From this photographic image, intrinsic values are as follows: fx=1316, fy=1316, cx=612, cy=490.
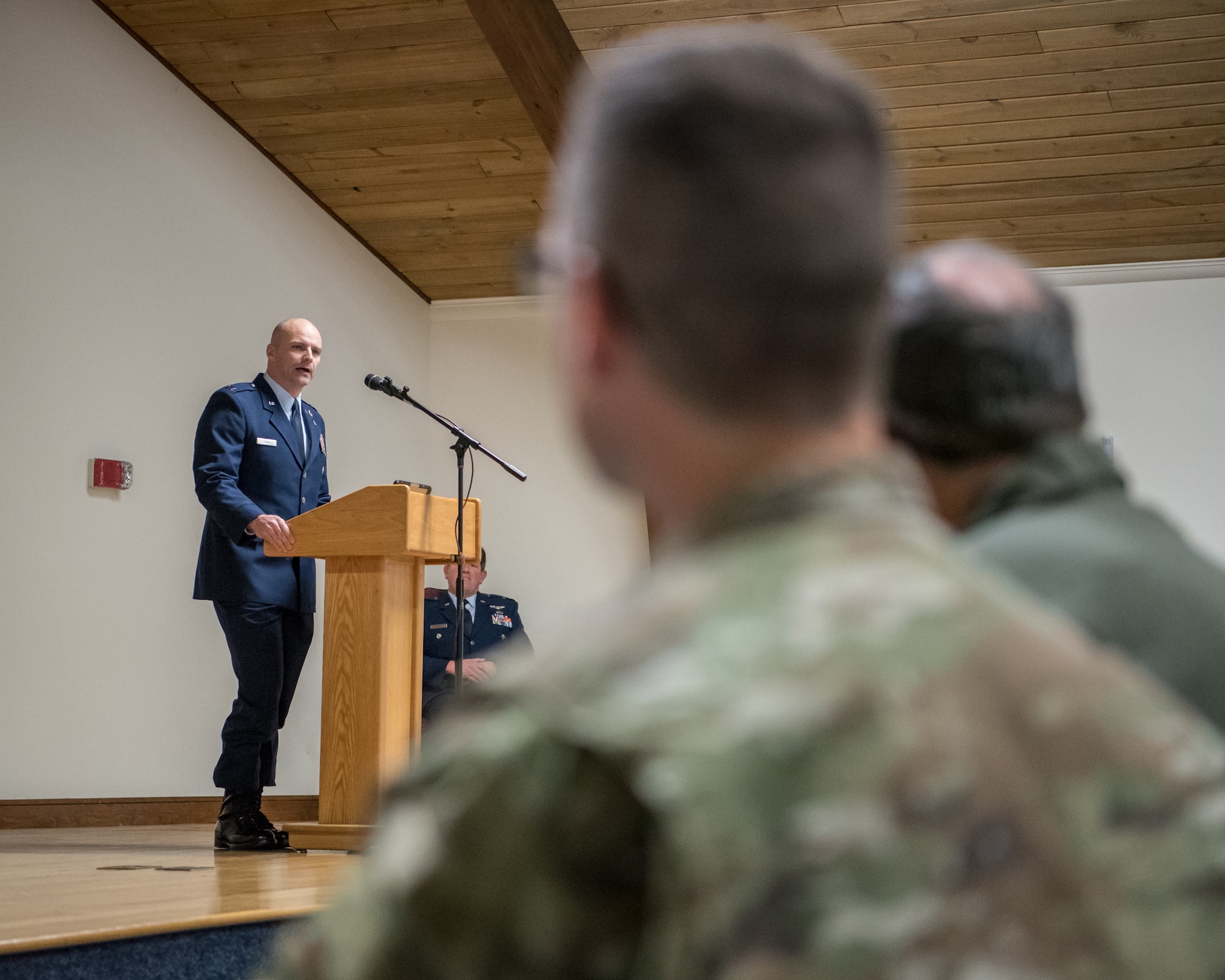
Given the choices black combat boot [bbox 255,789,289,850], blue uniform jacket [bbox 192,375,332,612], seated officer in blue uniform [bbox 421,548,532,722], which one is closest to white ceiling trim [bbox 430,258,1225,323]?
seated officer in blue uniform [bbox 421,548,532,722]

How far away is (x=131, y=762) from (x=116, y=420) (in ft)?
3.86

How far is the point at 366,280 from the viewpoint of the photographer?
6.20 metres

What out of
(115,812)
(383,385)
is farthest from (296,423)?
(115,812)

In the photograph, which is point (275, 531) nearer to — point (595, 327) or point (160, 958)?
point (160, 958)

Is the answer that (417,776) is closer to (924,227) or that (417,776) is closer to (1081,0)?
(1081,0)

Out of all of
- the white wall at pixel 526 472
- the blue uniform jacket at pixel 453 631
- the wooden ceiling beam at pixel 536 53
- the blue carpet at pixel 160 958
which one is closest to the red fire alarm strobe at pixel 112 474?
the blue uniform jacket at pixel 453 631

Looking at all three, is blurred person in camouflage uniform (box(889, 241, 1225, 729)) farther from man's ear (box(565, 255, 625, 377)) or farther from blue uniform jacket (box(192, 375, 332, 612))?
blue uniform jacket (box(192, 375, 332, 612))

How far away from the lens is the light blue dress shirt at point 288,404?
3.70 m

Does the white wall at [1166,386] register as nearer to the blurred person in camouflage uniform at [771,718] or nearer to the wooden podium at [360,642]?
the wooden podium at [360,642]

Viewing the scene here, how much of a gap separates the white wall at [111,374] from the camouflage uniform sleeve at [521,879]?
409cm

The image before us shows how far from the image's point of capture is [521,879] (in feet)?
1.36

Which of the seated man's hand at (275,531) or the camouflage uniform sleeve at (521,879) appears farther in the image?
the seated man's hand at (275,531)

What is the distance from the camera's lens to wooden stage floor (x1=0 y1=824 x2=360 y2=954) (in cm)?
174

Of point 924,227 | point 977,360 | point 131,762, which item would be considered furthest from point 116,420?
point 977,360
